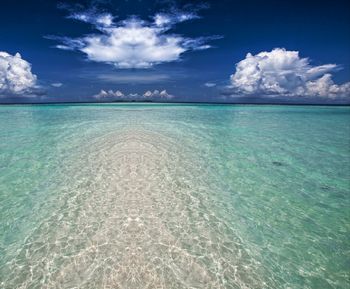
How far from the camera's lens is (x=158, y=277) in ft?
14.5

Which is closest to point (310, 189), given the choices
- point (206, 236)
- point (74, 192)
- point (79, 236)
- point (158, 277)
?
point (206, 236)

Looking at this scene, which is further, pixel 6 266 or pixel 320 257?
pixel 320 257

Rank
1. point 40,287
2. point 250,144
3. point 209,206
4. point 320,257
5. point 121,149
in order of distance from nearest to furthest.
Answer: point 40,287 < point 320,257 < point 209,206 < point 121,149 < point 250,144

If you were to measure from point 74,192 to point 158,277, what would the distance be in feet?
16.8

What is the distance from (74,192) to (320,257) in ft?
25.8

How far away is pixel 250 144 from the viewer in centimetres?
1742

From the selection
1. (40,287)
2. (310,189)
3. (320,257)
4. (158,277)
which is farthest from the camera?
(310,189)

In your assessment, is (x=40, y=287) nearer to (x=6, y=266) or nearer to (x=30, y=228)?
(x=6, y=266)

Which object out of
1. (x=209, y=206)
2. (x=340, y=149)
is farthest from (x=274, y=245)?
(x=340, y=149)

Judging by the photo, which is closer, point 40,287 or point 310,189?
point 40,287

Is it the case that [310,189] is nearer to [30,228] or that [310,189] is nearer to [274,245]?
[274,245]

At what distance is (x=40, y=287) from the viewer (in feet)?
13.5

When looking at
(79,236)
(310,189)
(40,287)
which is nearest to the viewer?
(40,287)

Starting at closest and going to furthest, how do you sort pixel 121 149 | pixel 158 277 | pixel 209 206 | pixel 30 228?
pixel 158 277 < pixel 30 228 < pixel 209 206 < pixel 121 149
